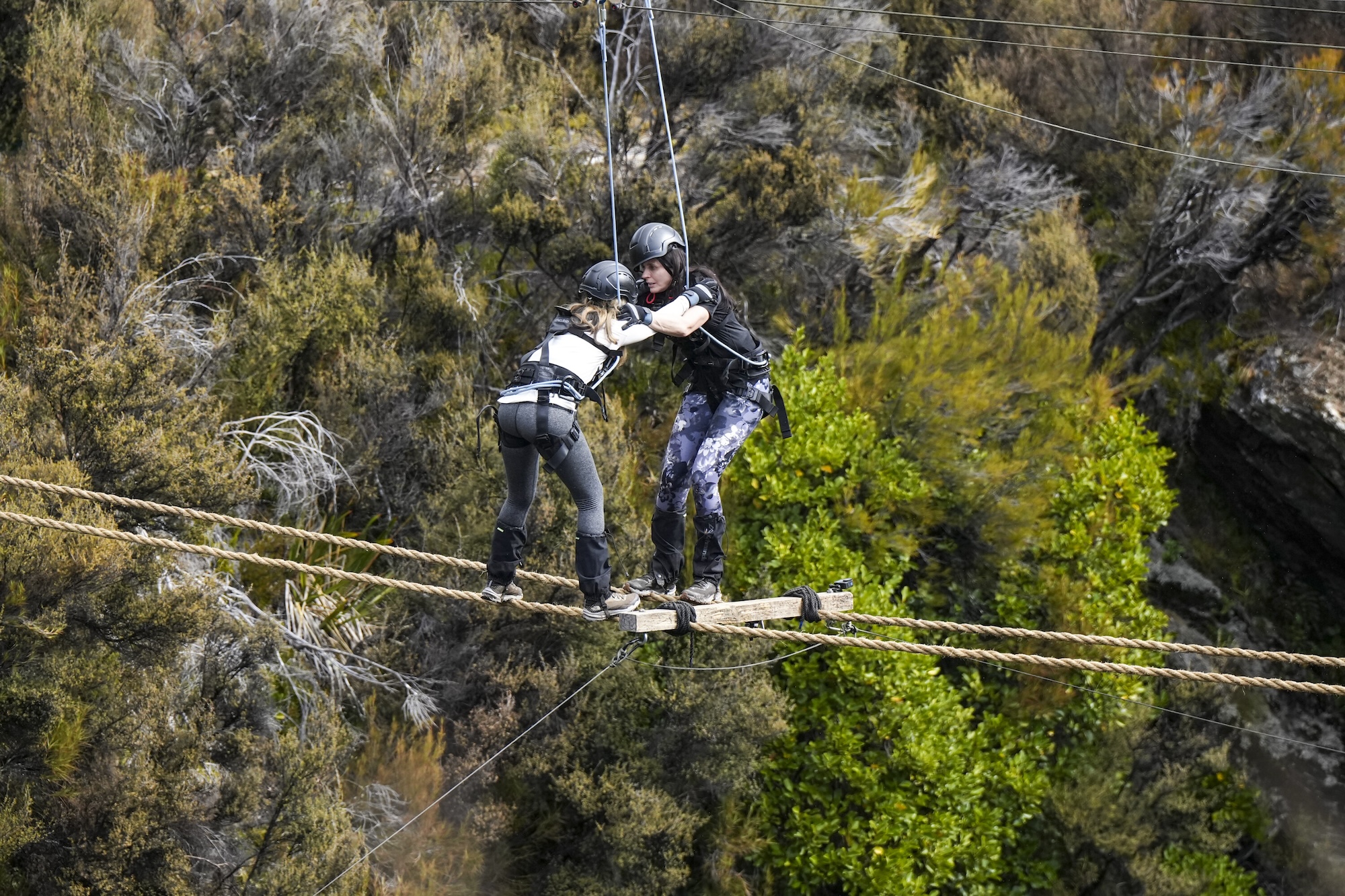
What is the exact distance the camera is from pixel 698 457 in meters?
7.13

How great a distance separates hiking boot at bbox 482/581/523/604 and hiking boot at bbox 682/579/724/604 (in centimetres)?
102

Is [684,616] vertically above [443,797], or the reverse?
[684,616]

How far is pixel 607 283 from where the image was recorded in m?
6.45

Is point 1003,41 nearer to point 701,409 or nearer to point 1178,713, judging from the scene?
point 1178,713

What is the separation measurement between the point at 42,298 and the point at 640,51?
30.4 feet

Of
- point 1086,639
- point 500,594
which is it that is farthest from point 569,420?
point 1086,639

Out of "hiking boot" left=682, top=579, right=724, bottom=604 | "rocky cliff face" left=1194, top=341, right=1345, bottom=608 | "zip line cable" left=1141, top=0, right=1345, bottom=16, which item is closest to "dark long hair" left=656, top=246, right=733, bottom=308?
"hiking boot" left=682, top=579, right=724, bottom=604

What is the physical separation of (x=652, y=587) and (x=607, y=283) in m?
1.85

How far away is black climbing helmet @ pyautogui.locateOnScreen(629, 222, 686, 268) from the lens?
22.2ft

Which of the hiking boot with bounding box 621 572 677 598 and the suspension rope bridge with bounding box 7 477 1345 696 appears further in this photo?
the hiking boot with bounding box 621 572 677 598

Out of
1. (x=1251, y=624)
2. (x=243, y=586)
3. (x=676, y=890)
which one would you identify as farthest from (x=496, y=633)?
(x=1251, y=624)

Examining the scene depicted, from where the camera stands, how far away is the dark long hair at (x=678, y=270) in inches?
269

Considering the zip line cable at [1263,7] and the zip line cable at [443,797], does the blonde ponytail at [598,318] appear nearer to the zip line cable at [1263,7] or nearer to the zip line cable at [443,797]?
the zip line cable at [443,797]

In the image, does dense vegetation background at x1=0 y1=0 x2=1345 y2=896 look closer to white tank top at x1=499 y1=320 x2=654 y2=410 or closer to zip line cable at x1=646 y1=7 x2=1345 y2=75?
zip line cable at x1=646 y1=7 x2=1345 y2=75
